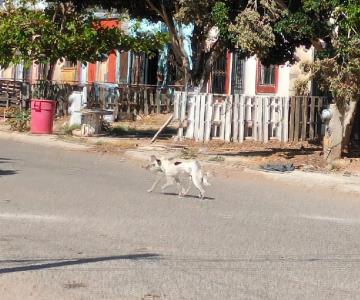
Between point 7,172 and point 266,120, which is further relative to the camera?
point 266,120

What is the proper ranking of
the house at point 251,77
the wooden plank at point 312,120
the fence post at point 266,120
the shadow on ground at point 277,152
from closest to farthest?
the shadow on ground at point 277,152 → the fence post at point 266,120 → the wooden plank at point 312,120 → the house at point 251,77

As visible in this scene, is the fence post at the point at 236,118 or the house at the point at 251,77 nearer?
the fence post at the point at 236,118

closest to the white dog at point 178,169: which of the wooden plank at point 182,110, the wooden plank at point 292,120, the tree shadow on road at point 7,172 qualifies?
the tree shadow on road at point 7,172

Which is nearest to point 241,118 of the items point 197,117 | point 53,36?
point 197,117

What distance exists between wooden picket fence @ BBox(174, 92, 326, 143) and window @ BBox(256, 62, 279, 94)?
578 cm

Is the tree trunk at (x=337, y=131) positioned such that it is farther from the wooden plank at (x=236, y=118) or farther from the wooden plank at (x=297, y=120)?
the wooden plank at (x=297, y=120)

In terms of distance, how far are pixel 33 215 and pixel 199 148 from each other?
9614 millimetres

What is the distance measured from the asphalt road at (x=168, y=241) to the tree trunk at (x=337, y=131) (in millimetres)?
2454

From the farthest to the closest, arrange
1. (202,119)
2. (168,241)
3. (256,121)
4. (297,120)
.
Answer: (297,120)
(256,121)
(202,119)
(168,241)

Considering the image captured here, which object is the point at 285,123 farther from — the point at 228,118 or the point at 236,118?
the point at 228,118

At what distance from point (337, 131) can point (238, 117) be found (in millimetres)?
4257

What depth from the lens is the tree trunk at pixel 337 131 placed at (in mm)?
16016

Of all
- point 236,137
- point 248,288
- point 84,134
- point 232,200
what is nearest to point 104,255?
point 248,288

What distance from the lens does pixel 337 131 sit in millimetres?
16094
